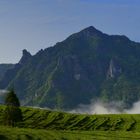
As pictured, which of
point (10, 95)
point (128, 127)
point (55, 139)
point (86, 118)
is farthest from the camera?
point (86, 118)

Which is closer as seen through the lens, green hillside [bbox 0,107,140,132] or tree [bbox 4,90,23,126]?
tree [bbox 4,90,23,126]

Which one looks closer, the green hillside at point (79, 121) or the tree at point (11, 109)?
the tree at point (11, 109)

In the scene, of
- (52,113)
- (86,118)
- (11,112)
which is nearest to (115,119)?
(86,118)

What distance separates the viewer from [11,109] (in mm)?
132875

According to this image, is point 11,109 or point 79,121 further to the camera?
point 79,121

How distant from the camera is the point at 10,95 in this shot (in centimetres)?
13162

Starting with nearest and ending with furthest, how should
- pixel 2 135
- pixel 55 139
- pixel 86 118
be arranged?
pixel 2 135, pixel 55 139, pixel 86 118

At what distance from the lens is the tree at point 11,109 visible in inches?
5182

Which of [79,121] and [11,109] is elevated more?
[11,109]

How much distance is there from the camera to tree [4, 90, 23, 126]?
132 meters

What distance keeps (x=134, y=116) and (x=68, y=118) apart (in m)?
Result: 37.2

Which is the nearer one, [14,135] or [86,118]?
[14,135]

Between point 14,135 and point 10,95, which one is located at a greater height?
point 10,95

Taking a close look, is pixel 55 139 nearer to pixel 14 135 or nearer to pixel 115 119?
pixel 14 135
